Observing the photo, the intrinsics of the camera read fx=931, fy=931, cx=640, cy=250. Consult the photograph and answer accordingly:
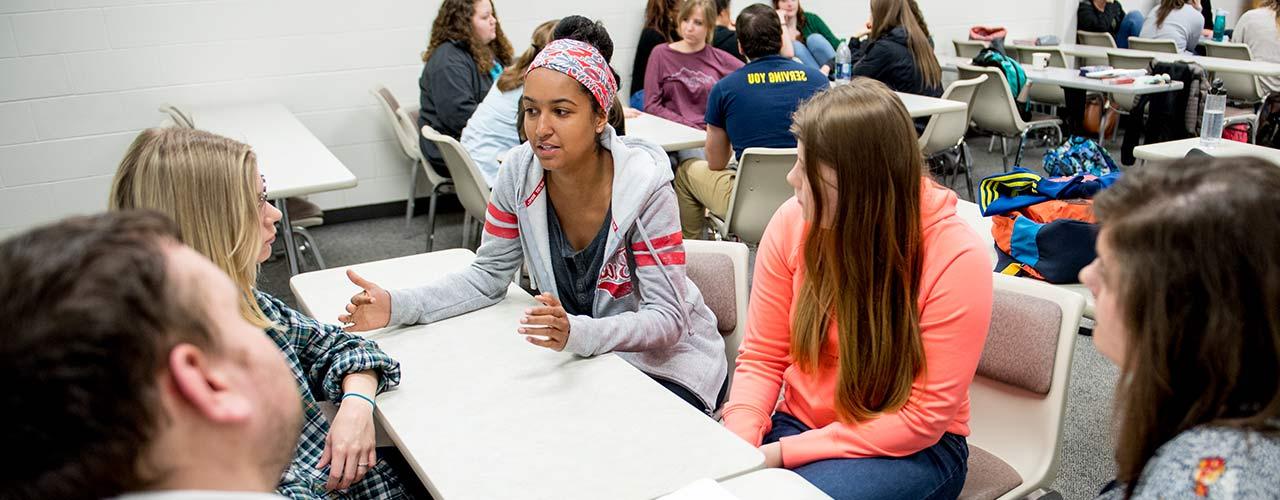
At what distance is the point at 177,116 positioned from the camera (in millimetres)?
4230

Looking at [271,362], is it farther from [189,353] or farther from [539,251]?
[539,251]

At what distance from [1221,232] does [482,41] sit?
13.4 feet

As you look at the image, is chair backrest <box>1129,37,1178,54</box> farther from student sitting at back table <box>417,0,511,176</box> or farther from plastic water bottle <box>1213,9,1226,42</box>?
student sitting at back table <box>417,0,511,176</box>

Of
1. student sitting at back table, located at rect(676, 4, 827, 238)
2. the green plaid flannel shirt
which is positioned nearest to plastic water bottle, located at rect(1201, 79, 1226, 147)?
student sitting at back table, located at rect(676, 4, 827, 238)

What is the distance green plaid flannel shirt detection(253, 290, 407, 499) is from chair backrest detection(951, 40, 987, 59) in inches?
235

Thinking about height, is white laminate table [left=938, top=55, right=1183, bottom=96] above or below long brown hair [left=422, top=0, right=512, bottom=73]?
below

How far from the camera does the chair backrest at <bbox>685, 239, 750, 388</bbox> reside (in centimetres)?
197

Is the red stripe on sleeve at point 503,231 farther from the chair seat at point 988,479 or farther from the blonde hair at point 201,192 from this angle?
the chair seat at point 988,479

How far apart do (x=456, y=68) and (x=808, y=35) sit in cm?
269

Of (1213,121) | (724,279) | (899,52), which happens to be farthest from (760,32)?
(724,279)

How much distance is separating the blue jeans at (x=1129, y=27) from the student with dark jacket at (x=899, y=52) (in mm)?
3439

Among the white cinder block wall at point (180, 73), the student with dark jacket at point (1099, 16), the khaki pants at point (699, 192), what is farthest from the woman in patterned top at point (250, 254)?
the student with dark jacket at point (1099, 16)

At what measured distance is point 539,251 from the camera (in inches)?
75.7

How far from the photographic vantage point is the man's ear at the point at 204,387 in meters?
0.62
